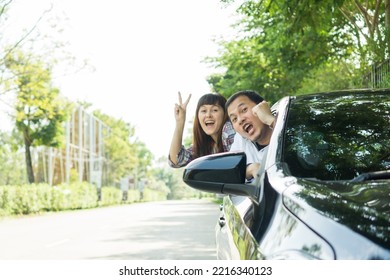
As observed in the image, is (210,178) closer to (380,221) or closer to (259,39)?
(380,221)

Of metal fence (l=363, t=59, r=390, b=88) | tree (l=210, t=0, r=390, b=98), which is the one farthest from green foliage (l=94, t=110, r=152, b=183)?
metal fence (l=363, t=59, r=390, b=88)

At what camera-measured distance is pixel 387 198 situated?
1.67 metres

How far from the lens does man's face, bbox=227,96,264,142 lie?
3.09 m

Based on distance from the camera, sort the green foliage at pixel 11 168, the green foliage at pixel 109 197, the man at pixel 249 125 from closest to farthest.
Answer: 1. the man at pixel 249 125
2. the green foliage at pixel 109 197
3. the green foliage at pixel 11 168

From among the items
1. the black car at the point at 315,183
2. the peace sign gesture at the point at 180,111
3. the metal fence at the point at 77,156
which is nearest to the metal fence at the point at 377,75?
the peace sign gesture at the point at 180,111

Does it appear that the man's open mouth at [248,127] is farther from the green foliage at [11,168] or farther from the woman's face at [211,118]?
the green foliage at [11,168]

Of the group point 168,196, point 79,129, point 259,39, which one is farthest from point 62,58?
point 168,196

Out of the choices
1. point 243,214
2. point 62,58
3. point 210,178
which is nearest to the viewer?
point 210,178

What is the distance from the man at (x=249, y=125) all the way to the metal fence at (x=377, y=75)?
6901mm

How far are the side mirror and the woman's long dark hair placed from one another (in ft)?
5.02

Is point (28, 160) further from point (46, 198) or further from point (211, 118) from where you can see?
point (211, 118)

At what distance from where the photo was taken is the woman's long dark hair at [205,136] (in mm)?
3842

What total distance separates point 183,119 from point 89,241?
29.2 ft

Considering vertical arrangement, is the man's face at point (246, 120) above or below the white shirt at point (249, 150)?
above
